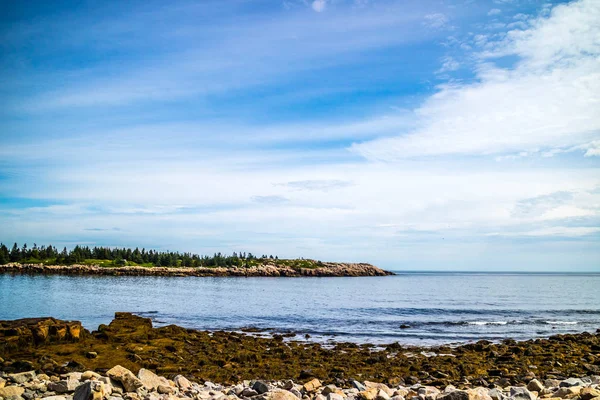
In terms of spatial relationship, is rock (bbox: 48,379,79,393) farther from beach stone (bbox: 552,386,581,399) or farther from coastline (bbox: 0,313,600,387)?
beach stone (bbox: 552,386,581,399)

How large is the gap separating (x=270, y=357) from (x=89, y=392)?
433 inches

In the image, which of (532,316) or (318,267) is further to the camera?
(318,267)

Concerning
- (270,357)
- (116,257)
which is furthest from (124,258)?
(270,357)

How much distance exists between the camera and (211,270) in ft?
414

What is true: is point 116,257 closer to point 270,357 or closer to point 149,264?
point 149,264

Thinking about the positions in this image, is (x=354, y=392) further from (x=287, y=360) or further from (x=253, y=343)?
(x=253, y=343)

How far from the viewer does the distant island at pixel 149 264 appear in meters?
101

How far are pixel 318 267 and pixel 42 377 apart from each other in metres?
146

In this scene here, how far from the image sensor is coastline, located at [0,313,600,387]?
666 inches

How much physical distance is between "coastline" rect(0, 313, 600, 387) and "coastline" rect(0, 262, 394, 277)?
85700mm

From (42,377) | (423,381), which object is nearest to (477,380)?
(423,381)

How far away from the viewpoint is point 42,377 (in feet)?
43.1

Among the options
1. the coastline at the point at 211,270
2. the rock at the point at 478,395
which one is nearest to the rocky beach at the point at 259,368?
the rock at the point at 478,395

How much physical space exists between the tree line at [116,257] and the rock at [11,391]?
107816mm
